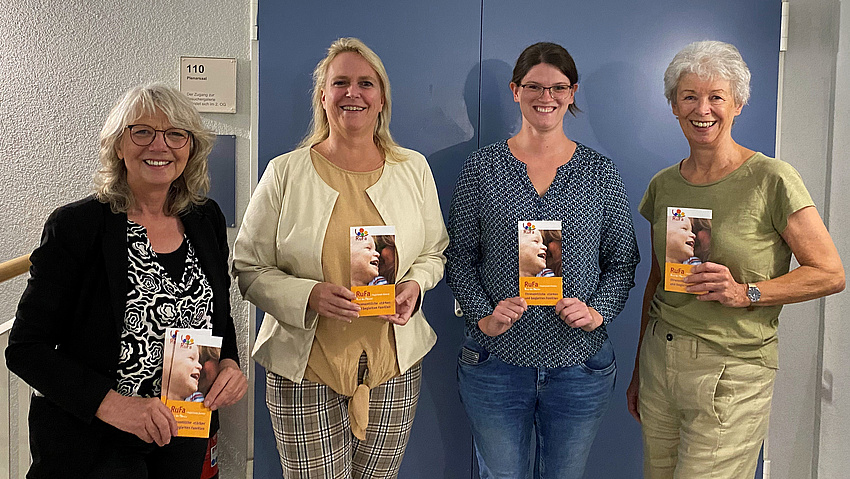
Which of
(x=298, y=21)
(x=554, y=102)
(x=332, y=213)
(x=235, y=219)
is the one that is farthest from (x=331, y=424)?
(x=298, y=21)

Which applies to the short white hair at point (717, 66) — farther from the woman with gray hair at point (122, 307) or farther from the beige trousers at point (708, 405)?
the woman with gray hair at point (122, 307)

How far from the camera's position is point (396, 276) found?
186 cm

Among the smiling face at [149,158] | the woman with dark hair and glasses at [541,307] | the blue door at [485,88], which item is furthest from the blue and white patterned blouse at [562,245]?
the smiling face at [149,158]

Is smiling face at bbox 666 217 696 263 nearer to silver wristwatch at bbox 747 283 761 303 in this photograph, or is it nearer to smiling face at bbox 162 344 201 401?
silver wristwatch at bbox 747 283 761 303

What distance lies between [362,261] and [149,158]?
0.61 meters

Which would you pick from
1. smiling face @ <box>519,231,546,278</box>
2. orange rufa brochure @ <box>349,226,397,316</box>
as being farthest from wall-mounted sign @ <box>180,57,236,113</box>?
smiling face @ <box>519,231,546,278</box>

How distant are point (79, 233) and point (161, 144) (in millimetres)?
287

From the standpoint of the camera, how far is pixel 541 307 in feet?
6.39

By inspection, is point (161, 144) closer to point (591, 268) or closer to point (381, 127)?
point (381, 127)

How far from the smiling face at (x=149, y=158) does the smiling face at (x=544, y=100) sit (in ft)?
3.44

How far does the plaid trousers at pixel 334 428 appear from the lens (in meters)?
1.85

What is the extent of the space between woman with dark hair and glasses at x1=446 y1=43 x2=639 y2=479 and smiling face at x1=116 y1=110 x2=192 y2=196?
903 mm

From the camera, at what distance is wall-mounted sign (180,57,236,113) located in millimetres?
2381

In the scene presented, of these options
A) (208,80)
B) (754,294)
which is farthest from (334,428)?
(208,80)
